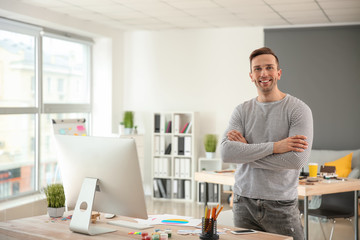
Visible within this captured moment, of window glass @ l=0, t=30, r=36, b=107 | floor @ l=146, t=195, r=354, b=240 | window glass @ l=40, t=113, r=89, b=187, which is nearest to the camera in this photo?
floor @ l=146, t=195, r=354, b=240

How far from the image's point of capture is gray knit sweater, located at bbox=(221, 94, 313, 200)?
8.75 ft

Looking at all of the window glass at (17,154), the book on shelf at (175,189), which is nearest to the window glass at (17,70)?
the window glass at (17,154)

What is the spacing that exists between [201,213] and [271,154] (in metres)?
4.67

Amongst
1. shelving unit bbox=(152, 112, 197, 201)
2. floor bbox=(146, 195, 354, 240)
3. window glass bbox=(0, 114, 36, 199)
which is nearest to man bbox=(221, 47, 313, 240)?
floor bbox=(146, 195, 354, 240)

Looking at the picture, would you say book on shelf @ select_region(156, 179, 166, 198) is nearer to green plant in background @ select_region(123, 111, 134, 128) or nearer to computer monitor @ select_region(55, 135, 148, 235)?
green plant in background @ select_region(123, 111, 134, 128)

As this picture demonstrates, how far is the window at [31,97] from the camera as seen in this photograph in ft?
22.0

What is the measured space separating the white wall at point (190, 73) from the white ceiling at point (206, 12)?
1.18 ft

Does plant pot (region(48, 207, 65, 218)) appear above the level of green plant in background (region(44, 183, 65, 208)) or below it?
below

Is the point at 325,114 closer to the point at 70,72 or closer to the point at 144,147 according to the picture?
the point at 144,147

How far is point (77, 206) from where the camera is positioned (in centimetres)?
278

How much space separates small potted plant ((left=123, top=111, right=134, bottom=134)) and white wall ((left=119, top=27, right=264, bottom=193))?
0.44 m

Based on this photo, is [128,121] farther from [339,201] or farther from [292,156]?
[292,156]

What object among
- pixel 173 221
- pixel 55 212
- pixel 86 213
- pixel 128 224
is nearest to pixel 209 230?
pixel 173 221

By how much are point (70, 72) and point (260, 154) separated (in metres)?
5.98
